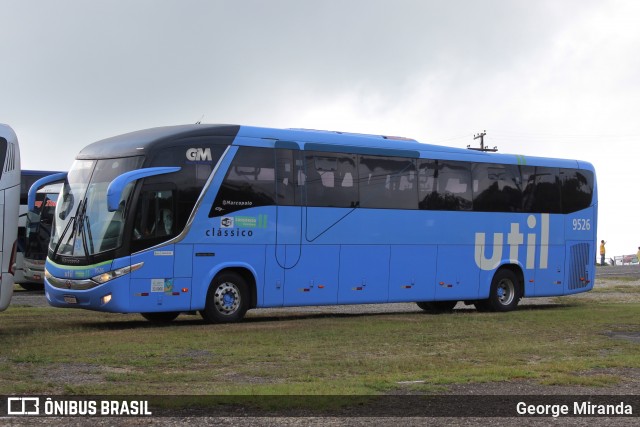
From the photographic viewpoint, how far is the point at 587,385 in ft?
35.4

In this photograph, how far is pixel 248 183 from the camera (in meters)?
19.0

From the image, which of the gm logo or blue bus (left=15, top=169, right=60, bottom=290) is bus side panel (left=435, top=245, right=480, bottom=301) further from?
blue bus (left=15, top=169, right=60, bottom=290)

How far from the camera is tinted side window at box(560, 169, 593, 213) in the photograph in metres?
25.4

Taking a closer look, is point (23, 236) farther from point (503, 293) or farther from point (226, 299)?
point (503, 293)

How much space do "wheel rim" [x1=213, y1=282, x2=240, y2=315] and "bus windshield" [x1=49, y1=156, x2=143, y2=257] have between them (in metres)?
2.34

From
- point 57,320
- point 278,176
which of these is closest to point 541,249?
point 278,176

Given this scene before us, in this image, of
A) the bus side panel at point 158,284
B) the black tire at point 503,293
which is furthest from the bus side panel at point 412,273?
the bus side panel at point 158,284

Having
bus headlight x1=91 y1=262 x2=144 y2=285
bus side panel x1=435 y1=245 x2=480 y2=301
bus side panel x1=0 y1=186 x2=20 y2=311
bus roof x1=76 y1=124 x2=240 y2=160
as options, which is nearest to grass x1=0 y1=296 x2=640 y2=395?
bus side panel x1=0 y1=186 x2=20 y2=311

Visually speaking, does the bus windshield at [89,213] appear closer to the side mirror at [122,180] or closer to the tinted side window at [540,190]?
the side mirror at [122,180]

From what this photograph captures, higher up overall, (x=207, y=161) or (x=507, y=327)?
(x=207, y=161)

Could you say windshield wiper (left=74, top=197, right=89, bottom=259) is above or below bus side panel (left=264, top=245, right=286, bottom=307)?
above

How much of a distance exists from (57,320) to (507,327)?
28.0ft

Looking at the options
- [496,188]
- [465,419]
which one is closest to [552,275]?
[496,188]

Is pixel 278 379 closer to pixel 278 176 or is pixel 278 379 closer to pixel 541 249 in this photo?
pixel 278 176
